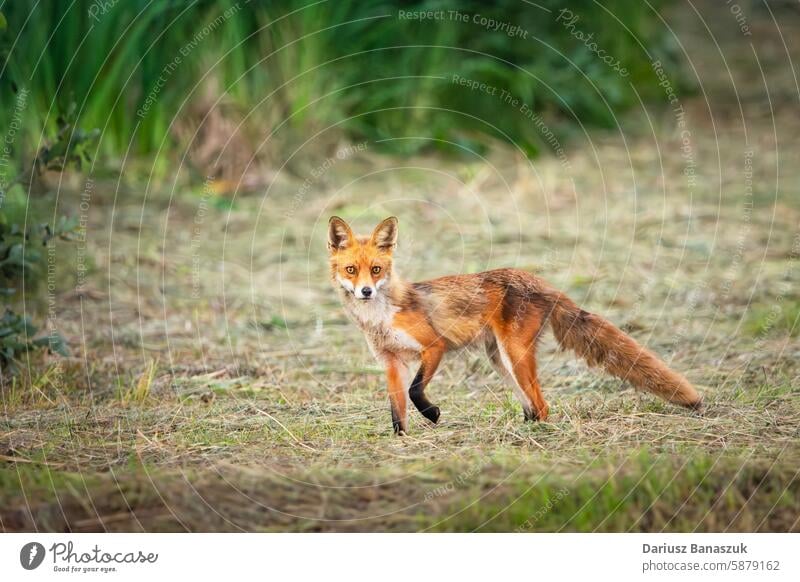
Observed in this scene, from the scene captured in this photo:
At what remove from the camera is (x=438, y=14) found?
35.9 feet

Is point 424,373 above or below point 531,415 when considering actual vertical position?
above

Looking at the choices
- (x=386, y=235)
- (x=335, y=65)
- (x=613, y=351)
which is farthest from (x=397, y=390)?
(x=335, y=65)

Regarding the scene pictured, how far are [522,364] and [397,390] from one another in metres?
0.63

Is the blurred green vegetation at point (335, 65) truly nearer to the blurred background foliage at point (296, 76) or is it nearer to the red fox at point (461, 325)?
the blurred background foliage at point (296, 76)

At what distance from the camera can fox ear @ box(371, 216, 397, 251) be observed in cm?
521

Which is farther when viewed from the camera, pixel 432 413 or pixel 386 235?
pixel 432 413

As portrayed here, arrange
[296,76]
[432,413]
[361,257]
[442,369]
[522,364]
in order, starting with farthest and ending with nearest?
[296,76], [442,369], [432,413], [522,364], [361,257]

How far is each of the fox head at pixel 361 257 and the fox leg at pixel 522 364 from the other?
68cm

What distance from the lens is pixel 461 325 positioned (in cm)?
543

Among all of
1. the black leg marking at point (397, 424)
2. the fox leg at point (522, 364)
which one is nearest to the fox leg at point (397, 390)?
the black leg marking at point (397, 424)

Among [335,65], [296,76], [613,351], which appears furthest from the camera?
[335,65]

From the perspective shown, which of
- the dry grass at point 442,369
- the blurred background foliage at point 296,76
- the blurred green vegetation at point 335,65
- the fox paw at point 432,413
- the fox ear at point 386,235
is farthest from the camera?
the blurred green vegetation at point 335,65

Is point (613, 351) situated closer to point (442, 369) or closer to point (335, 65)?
point (442, 369)

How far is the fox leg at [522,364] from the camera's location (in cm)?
538
